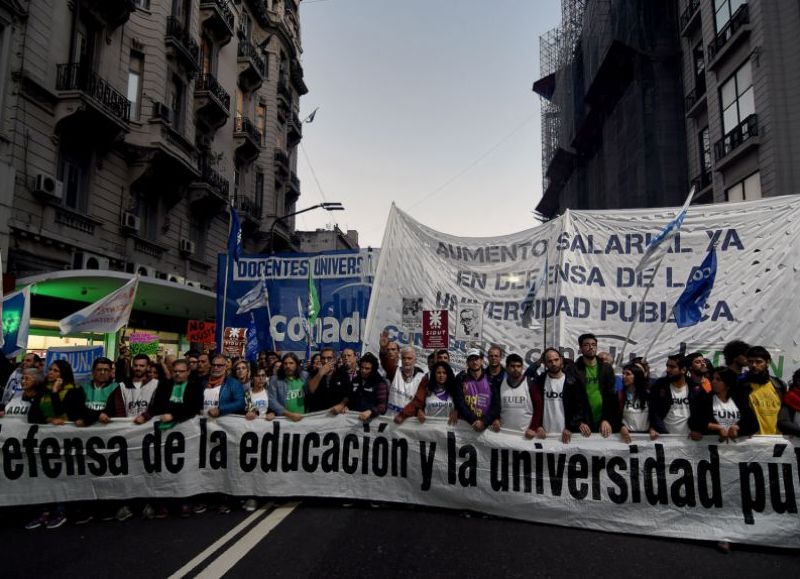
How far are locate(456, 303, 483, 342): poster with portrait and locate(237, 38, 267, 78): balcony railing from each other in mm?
23465

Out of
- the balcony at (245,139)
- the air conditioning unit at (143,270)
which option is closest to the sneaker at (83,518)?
the air conditioning unit at (143,270)

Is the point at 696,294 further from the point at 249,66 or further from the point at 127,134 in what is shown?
the point at 249,66

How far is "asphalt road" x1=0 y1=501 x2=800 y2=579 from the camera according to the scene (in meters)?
4.24

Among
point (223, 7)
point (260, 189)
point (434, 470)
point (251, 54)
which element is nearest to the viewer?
point (434, 470)

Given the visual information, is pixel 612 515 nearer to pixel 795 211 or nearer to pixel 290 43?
pixel 795 211

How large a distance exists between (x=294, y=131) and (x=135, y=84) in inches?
731

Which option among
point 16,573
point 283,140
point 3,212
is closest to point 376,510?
point 16,573

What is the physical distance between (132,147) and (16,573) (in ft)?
50.6

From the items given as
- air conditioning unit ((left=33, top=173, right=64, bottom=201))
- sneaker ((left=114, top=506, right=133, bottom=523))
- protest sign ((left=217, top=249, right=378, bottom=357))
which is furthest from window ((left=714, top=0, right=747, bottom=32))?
sneaker ((left=114, top=506, right=133, bottom=523))

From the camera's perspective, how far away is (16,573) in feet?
13.9

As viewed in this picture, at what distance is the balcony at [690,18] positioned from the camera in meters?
23.5

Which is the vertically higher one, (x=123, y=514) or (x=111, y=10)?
(x=111, y=10)

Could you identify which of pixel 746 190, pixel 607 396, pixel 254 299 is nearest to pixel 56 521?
pixel 254 299

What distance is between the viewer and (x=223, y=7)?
76.7 feet
